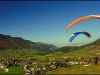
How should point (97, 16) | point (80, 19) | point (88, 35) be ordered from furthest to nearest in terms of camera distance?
point (88, 35)
point (80, 19)
point (97, 16)

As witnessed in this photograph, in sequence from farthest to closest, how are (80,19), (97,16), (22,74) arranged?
(22,74) < (80,19) < (97,16)

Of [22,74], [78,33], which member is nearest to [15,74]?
[22,74]

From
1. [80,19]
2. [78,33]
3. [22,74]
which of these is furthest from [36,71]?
[80,19]

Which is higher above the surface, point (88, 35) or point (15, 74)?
point (88, 35)

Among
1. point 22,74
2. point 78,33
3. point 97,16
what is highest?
point 78,33

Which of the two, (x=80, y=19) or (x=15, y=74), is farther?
(x=15, y=74)

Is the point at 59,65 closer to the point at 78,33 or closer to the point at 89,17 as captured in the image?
the point at 78,33

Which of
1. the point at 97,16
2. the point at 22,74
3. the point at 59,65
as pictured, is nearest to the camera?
the point at 97,16

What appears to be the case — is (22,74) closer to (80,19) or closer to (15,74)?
(15,74)

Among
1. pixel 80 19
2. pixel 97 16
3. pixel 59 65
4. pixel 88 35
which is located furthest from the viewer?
pixel 59 65
